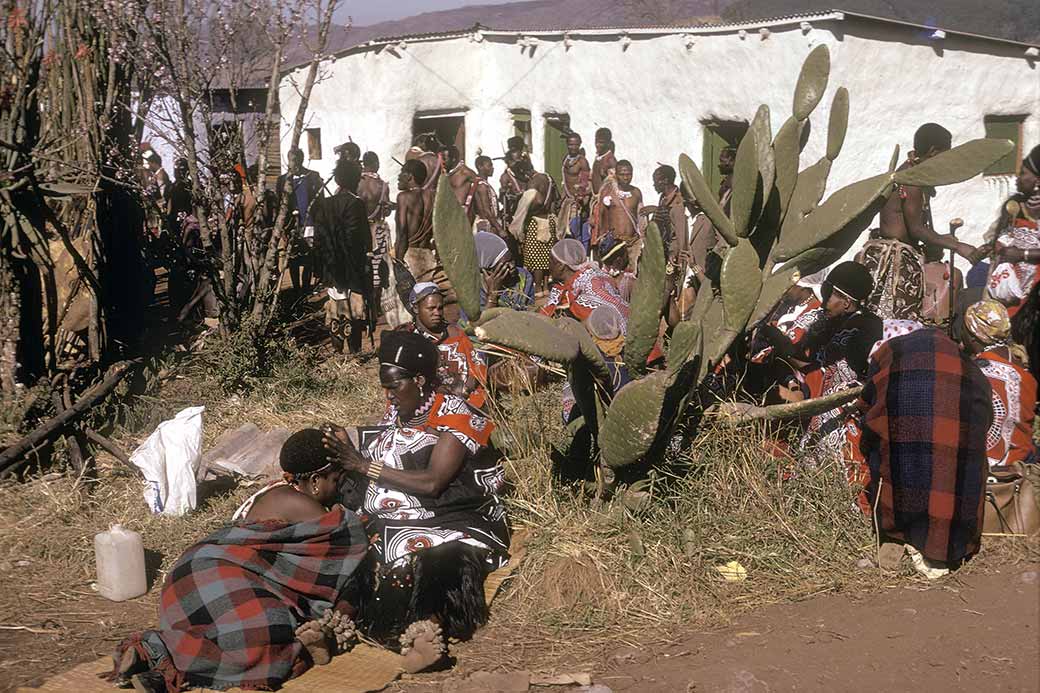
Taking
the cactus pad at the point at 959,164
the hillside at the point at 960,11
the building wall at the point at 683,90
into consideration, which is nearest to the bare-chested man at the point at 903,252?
the cactus pad at the point at 959,164

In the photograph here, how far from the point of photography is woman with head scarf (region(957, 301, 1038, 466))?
4.90 m

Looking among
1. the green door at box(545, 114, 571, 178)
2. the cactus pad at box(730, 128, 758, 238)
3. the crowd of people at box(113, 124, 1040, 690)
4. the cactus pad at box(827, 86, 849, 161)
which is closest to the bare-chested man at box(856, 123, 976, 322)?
the crowd of people at box(113, 124, 1040, 690)

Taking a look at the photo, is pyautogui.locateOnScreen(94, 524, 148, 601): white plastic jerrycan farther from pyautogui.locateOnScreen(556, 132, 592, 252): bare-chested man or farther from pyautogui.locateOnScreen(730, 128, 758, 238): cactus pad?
pyautogui.locateOnScreen(556, 132, 592, 252): bare-chested man

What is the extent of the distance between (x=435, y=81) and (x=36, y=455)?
36.5 feet

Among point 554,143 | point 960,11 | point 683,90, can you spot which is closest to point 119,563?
point 683,90

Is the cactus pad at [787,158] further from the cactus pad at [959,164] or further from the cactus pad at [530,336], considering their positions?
the cactus pad at [530,336]

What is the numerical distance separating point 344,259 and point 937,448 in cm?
582

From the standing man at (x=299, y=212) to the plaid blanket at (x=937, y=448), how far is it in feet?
14.2

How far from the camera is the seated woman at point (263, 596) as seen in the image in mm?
3809

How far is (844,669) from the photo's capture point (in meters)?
3.89

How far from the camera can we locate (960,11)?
135ft

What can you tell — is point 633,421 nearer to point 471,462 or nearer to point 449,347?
point 471,462

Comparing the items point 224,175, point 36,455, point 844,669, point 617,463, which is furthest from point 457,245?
point 224,175

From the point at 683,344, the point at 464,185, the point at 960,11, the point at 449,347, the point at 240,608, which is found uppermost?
the point at 960,11
